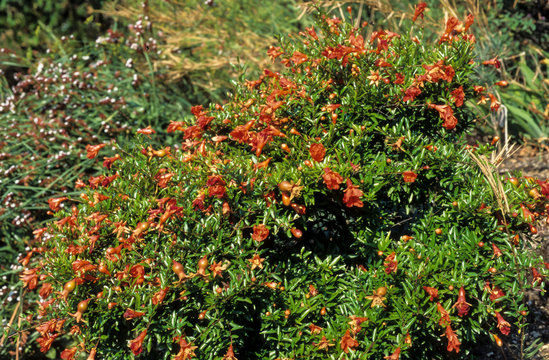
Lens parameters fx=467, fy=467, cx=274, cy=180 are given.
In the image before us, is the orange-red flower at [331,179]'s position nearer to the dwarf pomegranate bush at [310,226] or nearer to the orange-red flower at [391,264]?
the dwarf pomegranate bush at [310,226]

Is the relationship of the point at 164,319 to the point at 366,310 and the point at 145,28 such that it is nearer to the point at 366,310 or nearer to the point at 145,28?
the point at 366,310

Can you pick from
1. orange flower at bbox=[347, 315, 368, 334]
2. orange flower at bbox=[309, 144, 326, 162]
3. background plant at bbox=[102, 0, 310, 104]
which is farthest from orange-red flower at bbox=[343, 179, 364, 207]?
background plant at bbox=[102, 0, 310, 104]

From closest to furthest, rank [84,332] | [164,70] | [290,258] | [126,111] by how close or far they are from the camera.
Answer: [84,332] < [290,258] < [126,111] < [164,70]

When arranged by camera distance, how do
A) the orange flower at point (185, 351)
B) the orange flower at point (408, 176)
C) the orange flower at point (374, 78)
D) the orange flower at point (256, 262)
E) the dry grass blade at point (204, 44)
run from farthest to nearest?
the dry grass blade at point (204, 44), the orange flower at point (374, 78), the orange flower at point (408, 176), the orange flower at point (256, 262), the orange flower at point (185, 351)

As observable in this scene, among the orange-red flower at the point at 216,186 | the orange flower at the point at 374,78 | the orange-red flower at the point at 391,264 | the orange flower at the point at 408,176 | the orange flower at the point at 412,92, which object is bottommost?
the orange-red flower at the point at 391,264

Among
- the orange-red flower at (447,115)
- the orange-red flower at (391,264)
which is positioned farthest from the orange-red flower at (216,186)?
the orange-red flower at (447,115)

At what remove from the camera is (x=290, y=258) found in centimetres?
234

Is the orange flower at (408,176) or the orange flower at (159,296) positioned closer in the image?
the orange flower at (159,296)

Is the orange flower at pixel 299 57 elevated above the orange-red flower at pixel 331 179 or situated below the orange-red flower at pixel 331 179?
above

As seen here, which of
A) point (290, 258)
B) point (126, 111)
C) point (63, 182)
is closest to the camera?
point (290, 258)

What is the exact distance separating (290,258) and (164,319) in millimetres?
688

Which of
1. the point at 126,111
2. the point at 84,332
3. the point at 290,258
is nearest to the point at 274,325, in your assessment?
the point at 290,258

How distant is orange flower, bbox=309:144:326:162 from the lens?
6.72ft

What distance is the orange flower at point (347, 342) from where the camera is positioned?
73.1 inches
